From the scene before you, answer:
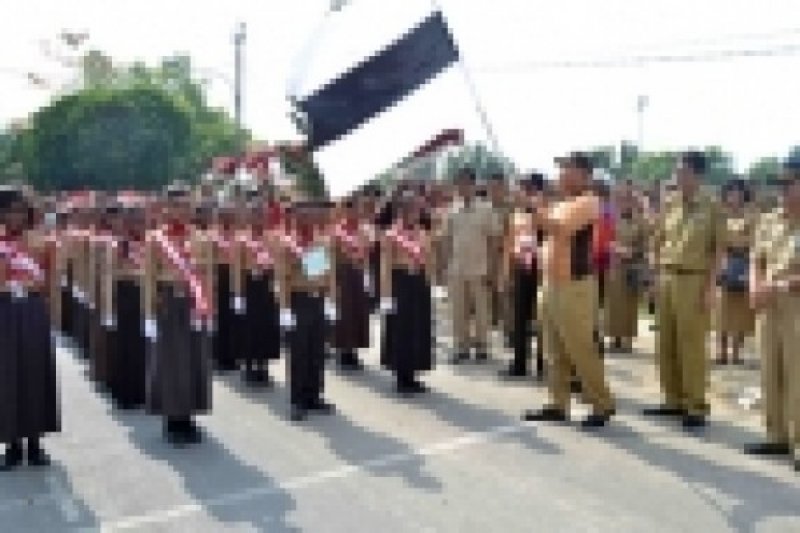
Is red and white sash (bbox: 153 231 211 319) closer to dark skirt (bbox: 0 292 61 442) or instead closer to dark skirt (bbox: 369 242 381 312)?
dark skirt (bbox: 0 292 61 442)

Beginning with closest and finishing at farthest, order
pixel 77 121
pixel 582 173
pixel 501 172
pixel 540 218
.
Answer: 1. pixel 582 173
2. pixel 540 218
3. pixel 501 172
4. pixel 77 121

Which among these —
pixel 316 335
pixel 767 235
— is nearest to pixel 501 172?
pixel 316 335

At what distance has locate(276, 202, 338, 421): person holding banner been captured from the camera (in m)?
8.45

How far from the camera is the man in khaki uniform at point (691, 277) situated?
8.21 meters

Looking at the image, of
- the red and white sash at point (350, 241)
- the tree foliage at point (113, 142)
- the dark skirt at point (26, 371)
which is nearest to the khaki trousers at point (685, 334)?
the red and white sash at point (350, 241)

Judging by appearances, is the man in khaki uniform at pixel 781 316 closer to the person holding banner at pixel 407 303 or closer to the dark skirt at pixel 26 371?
the person holding banner at pixel 407 303

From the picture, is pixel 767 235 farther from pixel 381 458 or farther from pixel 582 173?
pixel 381 458

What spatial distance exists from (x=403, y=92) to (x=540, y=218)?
2.41 m

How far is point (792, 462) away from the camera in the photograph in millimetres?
7238

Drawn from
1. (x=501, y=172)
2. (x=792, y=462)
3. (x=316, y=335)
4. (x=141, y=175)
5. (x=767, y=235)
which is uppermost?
(x=141, y=175)

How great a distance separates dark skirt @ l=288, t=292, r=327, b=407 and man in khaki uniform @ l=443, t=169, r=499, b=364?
2.93 m

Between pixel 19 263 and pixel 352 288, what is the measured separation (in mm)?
4224

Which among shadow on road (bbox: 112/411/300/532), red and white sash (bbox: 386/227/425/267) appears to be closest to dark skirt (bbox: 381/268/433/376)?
red and white sash (bbox: 386/227/425/267)

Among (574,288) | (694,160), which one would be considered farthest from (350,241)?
(694,160)
